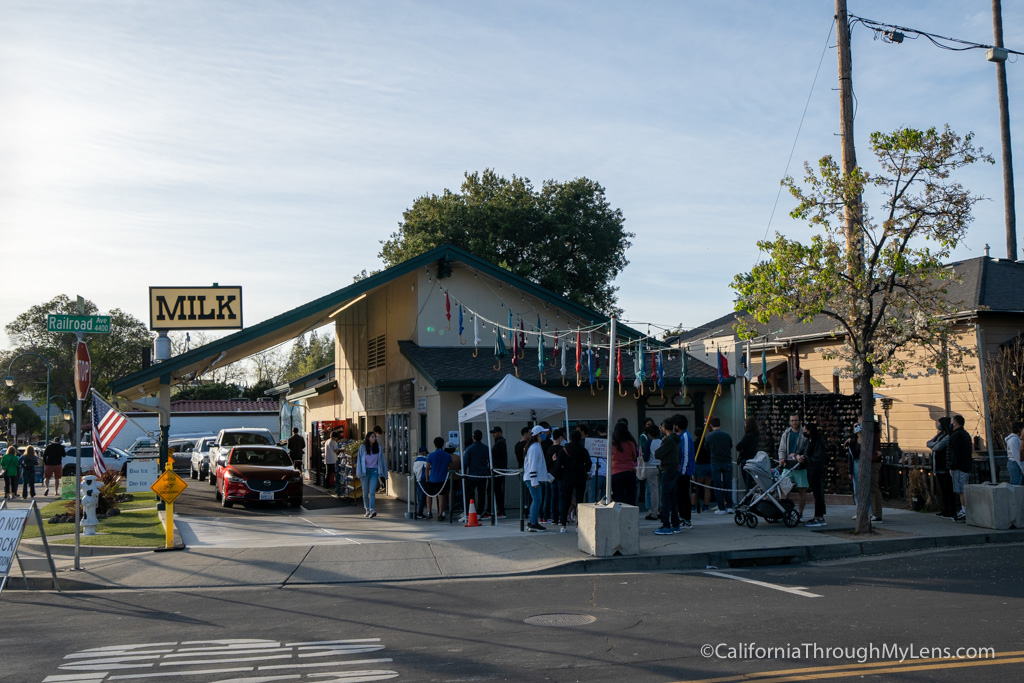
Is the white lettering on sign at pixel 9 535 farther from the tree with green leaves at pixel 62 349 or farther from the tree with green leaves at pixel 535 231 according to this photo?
the tree with green leaves at pixel 62 349

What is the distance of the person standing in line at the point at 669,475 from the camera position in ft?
45.7

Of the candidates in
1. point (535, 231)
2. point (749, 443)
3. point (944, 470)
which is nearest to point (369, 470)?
point (749, 443)

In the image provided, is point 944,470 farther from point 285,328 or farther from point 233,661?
point 285,328

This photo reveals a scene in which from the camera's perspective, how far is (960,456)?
14.8 m

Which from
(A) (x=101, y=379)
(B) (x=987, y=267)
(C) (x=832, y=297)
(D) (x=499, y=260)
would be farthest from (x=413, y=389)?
(A) (x=101, y=379)

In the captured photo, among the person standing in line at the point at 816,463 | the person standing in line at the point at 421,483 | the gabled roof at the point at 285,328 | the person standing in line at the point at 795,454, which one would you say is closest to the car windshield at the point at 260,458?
the gabled roof at the point at 285,328

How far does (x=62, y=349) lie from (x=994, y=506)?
6160 centimetres

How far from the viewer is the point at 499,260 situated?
40.0 metres

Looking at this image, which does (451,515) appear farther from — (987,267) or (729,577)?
(987,267)

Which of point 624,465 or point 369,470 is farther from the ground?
point 624,465

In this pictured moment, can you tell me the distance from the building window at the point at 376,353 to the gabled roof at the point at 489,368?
210 centimetres

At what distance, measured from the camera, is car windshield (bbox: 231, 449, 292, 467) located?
21.0 m

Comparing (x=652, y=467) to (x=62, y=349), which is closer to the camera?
(x=652, y=467)
